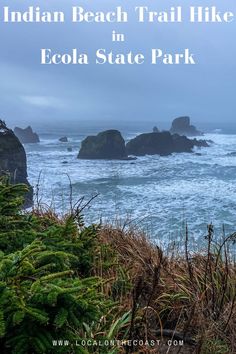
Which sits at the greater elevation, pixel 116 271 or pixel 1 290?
pixel 1 290

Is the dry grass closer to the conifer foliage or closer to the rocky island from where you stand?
the conifer foliage

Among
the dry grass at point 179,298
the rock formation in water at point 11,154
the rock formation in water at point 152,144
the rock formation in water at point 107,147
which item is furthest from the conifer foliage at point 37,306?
the rock formation in water at point 152,144

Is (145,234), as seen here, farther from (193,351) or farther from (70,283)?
(70,283)

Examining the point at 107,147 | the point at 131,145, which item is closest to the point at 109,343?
the point at 107,147

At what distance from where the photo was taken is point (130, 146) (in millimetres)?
75688

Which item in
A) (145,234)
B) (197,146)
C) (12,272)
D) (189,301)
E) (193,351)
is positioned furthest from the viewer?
(197,146)

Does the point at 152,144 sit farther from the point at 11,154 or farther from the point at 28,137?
the point at 11,154

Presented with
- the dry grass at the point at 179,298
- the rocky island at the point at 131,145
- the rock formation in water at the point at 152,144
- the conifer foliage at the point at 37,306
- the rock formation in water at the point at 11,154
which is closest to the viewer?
the conifer foliage at the point at 37,306

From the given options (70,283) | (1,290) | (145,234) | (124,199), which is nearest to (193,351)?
(70,283)

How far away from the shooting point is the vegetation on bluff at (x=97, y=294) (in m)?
1.95

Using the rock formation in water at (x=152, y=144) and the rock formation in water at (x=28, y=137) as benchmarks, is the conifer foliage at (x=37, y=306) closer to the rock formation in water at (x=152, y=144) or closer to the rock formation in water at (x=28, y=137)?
the rock formation in water at (x=152, y=144)

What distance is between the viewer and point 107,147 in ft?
224

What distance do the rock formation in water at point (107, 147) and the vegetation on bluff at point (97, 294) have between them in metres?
61.4

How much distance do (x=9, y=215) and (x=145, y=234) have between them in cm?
300
